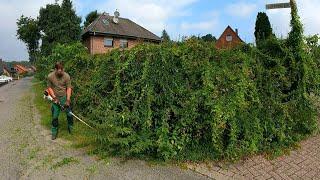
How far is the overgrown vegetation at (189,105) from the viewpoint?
19.0 ft

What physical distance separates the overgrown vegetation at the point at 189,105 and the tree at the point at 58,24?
35.3 metres

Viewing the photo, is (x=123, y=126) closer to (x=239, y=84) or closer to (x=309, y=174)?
(x=239, y=84)

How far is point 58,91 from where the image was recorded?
25.4ft

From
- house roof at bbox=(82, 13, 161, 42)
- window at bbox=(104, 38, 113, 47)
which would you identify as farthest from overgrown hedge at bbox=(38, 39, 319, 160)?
window at bbox=(104, 38, 113, 47)

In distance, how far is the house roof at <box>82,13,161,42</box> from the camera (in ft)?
124

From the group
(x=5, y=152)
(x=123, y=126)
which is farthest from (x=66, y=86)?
(x=123, y=126)

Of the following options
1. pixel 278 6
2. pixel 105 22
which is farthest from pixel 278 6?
pixel 105 22

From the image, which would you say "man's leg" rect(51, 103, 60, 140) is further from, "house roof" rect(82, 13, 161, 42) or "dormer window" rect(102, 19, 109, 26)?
"dormer window" rect(102, 19, 109, 26)

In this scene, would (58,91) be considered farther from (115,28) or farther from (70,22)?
(70,22)

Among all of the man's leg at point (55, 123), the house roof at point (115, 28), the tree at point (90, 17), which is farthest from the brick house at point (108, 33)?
the man's leg at point (55, 123)

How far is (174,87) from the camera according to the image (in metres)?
5.95

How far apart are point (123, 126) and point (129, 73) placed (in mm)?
951

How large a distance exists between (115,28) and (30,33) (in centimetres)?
1542

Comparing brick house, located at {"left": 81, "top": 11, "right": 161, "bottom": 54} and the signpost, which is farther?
brick house, located at {"left": 81, "top": 11, "right": 161, "bottom": 54}
